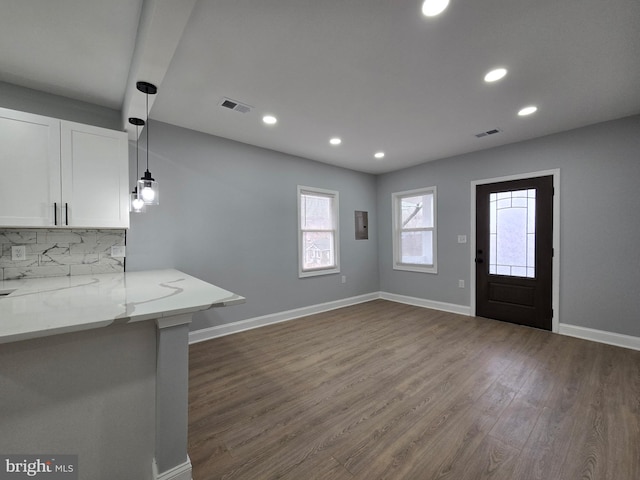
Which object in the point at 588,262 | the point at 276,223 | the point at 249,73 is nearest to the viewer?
the point at 249,73

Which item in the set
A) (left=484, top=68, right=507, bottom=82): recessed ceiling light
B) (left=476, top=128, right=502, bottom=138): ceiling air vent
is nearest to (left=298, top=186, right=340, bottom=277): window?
(left=476, top=128, right=502, bottom=138): ceiling air vent

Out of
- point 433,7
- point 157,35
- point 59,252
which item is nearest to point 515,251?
point 433,7

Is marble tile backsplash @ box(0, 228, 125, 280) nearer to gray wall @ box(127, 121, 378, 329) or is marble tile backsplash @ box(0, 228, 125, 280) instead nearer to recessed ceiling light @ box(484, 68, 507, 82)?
gray wall @ box(127, 121, 378, 329)

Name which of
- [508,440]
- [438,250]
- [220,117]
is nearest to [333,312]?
[438,250]

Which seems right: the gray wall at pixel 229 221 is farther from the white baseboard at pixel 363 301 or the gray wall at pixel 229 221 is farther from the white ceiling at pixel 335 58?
the white ceiling at pixel 335 58

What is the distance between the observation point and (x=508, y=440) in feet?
5.57

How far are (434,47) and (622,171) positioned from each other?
301 cm

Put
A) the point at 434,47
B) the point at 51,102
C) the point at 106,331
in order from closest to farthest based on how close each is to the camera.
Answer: the point at 106,331
the point at 434,47
the point at 51,102

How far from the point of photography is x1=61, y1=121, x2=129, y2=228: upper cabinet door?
2242mm

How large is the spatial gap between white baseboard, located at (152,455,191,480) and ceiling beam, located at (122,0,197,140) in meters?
2.31

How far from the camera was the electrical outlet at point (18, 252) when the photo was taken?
2.29m

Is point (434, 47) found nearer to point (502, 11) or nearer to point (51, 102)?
point (502, 11)

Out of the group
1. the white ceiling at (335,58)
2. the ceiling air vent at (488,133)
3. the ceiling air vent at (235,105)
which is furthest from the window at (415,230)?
the ceiling air vent at (235,105)

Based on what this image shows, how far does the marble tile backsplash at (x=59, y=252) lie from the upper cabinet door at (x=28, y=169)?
419 millimetres
